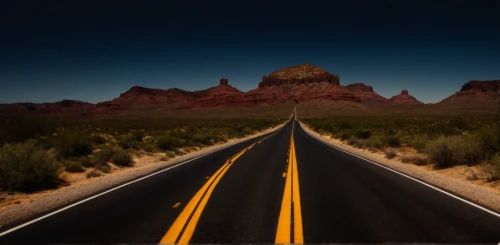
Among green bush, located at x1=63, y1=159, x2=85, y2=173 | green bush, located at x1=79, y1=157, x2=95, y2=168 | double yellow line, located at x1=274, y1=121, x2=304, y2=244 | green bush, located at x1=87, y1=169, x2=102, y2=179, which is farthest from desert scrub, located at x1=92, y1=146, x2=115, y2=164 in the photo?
double yellow line, located at x1=274, y1=121, x2=304, y2=244

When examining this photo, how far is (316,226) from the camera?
554 centimetres

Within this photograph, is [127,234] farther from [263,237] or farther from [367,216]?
[367,216]

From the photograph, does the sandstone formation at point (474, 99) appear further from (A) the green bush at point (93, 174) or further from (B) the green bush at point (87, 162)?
(A) the green bush at point (93, 174)

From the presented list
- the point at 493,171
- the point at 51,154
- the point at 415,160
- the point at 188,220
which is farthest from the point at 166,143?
the point at 493,171

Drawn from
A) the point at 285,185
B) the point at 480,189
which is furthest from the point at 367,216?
the point at 480,189

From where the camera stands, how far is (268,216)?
20.2 feet

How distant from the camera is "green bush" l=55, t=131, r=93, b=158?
52.1 ft

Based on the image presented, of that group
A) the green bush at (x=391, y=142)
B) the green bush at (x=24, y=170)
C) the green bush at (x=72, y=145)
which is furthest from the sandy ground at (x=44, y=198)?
the green bush at (x=391, y=142)

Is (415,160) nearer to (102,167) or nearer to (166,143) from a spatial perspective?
(102,167)

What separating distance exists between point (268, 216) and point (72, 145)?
13645 millimetres

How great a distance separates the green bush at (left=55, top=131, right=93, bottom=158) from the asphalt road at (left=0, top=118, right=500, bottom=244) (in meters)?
8.23

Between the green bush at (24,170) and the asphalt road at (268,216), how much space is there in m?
2.90

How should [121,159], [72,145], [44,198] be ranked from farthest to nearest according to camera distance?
[72,145]
[121,159]
[44,198]

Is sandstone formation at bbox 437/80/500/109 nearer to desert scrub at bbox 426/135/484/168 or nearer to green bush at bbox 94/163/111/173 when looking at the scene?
desert scrub at bbox 426/135/484/168
